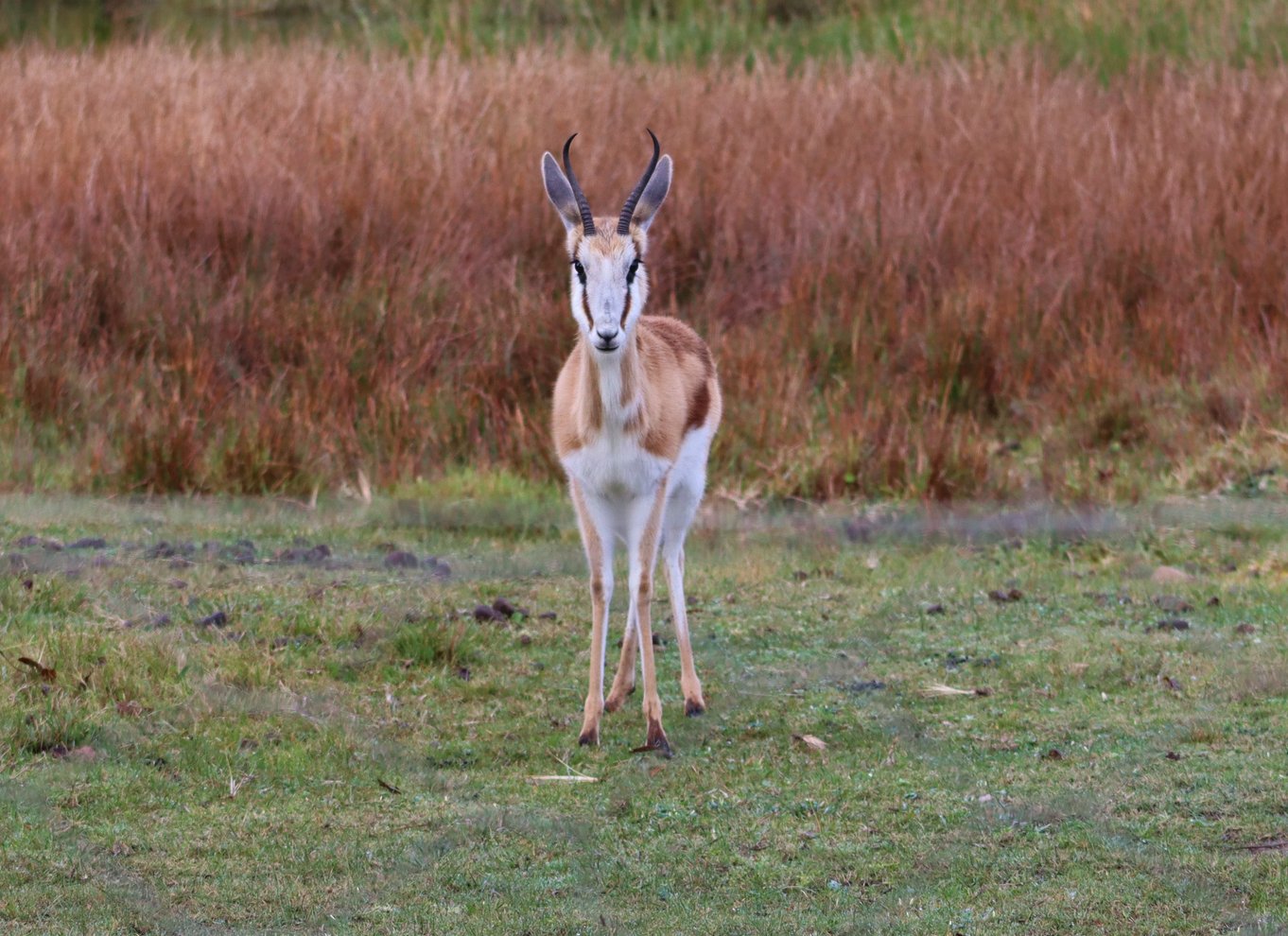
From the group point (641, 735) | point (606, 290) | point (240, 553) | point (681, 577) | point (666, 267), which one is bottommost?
point (240, 553)

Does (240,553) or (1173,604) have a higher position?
(1173,604)

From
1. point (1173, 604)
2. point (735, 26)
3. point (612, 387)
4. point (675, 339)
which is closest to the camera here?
point (612, 387)

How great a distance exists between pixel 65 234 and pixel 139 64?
396cm

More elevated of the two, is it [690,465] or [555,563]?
[690,465]

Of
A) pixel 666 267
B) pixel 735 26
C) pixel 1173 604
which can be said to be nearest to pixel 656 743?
pixel 1173 604

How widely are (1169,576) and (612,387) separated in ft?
10.2

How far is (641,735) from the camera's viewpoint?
542 centimetres

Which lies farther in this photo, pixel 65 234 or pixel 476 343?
pixel 65 234

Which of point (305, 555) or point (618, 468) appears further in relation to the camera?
point (305, 555)

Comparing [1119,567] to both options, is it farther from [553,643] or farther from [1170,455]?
[553,643]

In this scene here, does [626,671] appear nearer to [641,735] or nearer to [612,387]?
[641,735]

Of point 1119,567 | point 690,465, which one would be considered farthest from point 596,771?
point 1119,567

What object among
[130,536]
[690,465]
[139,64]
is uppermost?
[139,64]

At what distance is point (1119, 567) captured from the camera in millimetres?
7527
